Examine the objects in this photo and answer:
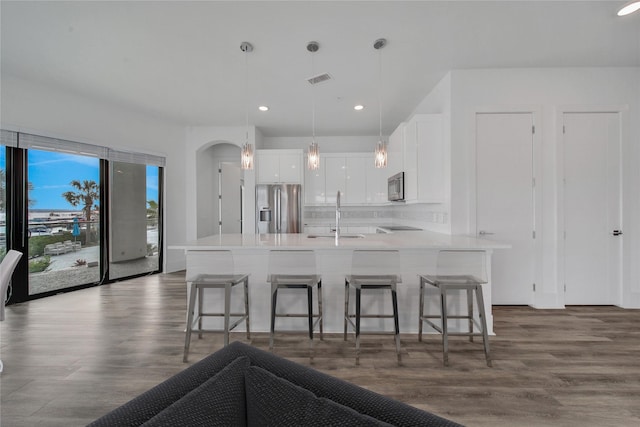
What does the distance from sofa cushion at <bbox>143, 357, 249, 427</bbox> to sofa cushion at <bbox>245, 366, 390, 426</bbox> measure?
3cm

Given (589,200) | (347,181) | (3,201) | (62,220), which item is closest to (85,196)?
(62,220)

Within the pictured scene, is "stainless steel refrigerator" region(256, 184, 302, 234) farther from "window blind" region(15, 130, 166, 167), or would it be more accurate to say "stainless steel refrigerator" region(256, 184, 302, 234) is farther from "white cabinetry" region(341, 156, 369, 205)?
"window blind" region(15, 130, 166, 167)

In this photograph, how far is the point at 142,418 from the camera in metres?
0.69

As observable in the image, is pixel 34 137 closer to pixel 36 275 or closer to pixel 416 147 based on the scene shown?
pixel 36 275

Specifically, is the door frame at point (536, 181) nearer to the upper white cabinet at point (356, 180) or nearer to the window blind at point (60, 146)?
the upper white cabinet at point (356, 180)

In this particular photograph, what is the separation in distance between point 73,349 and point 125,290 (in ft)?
6.44

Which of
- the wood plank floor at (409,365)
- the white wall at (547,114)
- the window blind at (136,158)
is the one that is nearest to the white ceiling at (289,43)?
the white wall at (547,114)

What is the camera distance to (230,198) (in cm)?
671

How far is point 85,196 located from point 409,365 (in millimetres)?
5128

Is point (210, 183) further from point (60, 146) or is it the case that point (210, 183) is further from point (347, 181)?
point (347, 181)

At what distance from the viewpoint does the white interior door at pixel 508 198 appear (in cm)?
343

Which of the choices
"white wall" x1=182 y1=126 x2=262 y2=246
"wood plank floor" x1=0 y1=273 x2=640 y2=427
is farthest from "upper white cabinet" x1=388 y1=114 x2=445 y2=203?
"white wall" x1=182 y1=126 x2=262 y2=246

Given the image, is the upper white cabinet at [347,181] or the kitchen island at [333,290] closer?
the kitchen island at [333,290]

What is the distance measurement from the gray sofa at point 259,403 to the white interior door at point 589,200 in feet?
12.9
